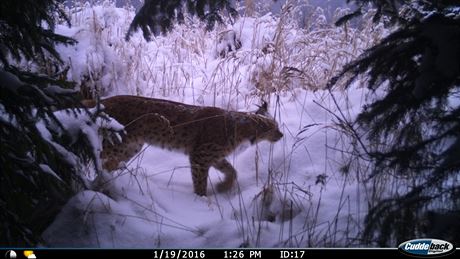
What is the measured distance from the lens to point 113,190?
2.79 metres

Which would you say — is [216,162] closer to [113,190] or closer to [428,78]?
[113,190]

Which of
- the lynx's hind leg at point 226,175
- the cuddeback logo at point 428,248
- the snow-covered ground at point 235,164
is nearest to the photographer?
the cuddeback logo at point 428,248

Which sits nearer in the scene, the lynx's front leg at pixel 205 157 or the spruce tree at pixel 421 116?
the spruce tree at pixel 421 116

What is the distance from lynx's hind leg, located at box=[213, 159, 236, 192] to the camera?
3520 millimetres

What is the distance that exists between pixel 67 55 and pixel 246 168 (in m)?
2.58

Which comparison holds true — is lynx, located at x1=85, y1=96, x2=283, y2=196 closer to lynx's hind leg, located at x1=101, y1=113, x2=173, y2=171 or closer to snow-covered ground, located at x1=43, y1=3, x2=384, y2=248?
lynx's hind leg, located at x1=101, y1=113, x2=173, y2=171

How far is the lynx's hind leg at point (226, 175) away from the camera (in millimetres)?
3520

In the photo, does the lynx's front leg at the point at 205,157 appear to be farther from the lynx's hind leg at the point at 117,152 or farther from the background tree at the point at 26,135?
the background tree at the point at 26,135

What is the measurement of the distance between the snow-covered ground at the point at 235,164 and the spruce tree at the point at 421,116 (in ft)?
1.06

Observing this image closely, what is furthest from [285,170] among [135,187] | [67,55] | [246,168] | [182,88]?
[67,55]

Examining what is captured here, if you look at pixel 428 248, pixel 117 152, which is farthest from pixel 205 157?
pixel 428 248

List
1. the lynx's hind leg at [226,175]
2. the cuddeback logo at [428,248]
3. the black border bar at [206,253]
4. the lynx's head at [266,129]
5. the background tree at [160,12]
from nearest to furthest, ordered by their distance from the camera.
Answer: the cuddeback logo at [428,248] < the black border bar at [206,253] < the background tree at [160,12] < the lynx's hind leg at [226,175] < the lynx's head at [266,129]

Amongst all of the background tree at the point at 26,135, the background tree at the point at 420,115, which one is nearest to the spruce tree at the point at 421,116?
the background tree at the point at 420,115

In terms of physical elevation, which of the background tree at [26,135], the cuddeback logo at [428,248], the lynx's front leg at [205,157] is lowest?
the lynx's front leg at [205,157]
